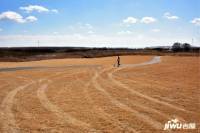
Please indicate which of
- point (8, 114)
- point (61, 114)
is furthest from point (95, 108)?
point (8, 114)

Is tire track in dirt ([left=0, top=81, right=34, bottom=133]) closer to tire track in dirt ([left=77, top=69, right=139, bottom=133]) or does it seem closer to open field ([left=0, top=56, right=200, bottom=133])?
open field ([left=0, top=56, right=200, bottom=133])

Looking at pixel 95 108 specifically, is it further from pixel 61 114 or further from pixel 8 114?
pixel 8 114

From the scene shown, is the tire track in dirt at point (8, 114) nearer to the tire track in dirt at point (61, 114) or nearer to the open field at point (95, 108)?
the open field at point (95, 108)

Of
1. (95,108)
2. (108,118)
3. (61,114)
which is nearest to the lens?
(108,118)

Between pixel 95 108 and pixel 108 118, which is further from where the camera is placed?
pixel 95 108

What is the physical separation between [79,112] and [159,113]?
3126 mm

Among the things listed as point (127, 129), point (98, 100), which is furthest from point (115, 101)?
point (127, 129)

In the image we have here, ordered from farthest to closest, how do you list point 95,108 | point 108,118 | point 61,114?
point 95,108
point 61,114
point 108,118

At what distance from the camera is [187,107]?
462 inches

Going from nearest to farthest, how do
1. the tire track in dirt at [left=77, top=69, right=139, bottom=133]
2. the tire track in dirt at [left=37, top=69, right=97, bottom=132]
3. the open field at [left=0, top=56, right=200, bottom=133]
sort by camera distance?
the tire track in dirt at [left=77, top=69, right=139, bottom=133] < the open field at [left=0, top=56, right=200, bottom=133] < the tire track in dirt at [left=37, top=69, right=97, bottom=132]

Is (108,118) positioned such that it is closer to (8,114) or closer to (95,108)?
(95,108)

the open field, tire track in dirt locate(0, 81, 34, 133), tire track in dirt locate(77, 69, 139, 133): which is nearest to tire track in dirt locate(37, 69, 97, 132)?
the open field

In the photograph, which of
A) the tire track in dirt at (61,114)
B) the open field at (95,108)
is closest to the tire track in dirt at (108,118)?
the open field at (95,108)

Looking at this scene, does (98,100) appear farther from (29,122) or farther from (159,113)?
(29,122)
